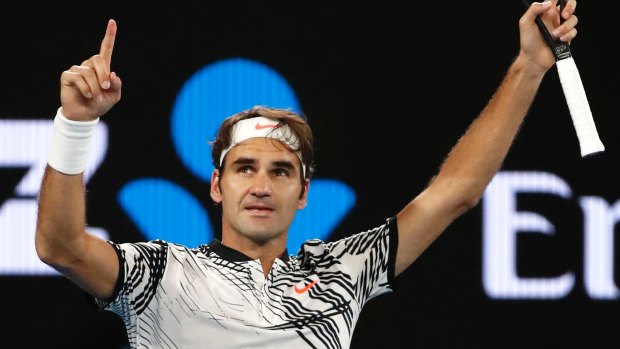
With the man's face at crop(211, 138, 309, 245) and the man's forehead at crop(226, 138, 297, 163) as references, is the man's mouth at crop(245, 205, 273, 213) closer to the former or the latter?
the man's face at crop(211, 138, 309, 245)

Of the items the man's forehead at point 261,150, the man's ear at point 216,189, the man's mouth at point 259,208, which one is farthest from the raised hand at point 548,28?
the man's ear at point 216,189

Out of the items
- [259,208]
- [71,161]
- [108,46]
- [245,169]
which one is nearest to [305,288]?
[259,208]

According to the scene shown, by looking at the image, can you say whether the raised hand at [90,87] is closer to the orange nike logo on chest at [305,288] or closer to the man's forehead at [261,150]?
the man's forehead at [261,150]

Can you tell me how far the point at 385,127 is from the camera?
16.9 ft

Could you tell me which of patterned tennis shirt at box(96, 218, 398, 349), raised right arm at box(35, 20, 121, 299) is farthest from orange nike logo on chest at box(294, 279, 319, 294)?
raised right arm at box(35, 20, 121, 299)

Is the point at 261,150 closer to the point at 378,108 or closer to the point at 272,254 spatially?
the point at 272,254

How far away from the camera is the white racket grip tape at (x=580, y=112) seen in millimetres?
3678

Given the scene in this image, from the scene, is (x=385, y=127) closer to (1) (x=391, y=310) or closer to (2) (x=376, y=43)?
(2) (x=376, y=43)

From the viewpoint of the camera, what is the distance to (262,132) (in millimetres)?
4148

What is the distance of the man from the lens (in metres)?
3.80

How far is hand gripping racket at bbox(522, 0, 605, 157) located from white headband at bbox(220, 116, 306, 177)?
859mm

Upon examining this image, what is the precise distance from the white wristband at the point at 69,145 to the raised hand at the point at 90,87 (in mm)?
20

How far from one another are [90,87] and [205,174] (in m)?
1.78

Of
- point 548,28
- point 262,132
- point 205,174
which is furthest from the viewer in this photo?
point 205,174
